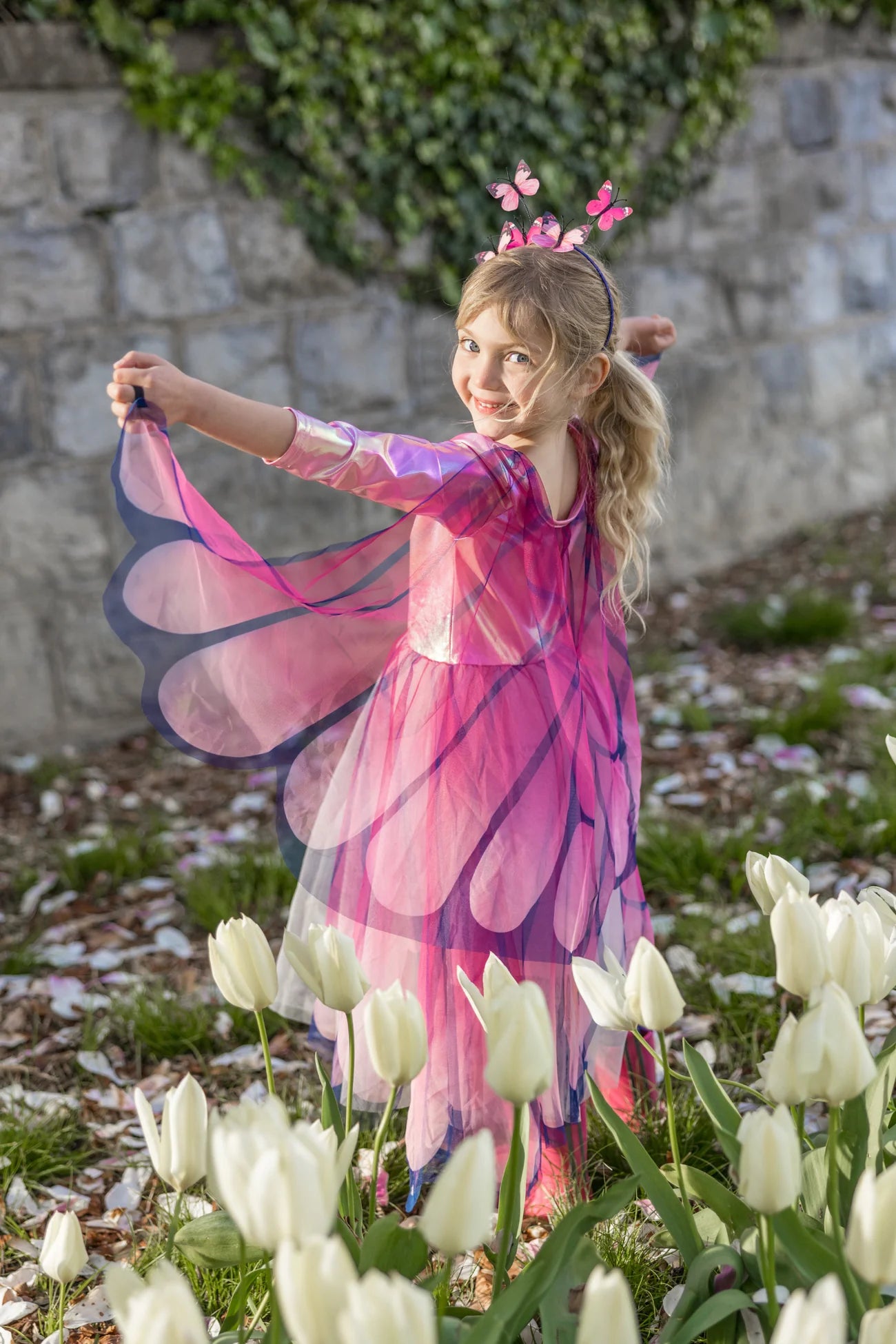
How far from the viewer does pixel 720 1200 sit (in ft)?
3.71

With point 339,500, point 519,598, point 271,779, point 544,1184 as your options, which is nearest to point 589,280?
point 519,598

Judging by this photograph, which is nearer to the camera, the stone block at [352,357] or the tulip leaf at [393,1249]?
the tulip leaf at [393,1249]

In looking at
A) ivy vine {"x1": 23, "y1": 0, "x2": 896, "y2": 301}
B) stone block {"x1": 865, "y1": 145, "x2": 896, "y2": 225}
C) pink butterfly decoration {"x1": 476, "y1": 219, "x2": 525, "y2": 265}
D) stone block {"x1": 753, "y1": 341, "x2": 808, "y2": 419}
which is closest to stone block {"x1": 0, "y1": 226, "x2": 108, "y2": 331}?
ivy vine {"x1": 23, "y1": 0, "x2": 896, "y2": 301}

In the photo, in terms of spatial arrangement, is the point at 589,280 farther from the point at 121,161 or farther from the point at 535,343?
the point at 121,161

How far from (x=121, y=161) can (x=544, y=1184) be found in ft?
8.76

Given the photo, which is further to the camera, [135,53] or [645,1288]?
[135,53]

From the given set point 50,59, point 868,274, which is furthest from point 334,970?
point 868,274

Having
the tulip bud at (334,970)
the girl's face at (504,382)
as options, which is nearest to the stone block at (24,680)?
the girl's face at (504,382)

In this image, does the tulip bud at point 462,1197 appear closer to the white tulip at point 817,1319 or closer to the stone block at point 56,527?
the white tulip at point 817,1319

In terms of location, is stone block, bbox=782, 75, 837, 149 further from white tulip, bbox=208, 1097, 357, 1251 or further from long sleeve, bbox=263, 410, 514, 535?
white tulip, bbox=208, 1097, 357, 1251

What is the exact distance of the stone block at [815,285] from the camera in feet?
15.3

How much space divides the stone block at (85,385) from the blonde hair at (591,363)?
6.21 feet

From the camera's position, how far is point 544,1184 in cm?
159

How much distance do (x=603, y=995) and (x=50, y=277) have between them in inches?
105
